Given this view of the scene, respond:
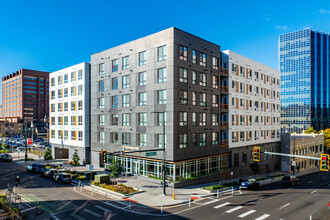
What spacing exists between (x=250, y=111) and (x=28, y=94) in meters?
159

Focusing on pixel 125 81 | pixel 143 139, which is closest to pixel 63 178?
pixel 143 139

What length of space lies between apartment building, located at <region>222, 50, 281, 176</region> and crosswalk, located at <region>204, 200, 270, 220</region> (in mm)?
19130

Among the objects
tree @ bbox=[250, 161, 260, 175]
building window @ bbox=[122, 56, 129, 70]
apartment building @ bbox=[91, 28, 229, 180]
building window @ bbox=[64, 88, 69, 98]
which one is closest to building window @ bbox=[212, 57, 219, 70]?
apartment building @ bbox=[91, 28, 229, 180]

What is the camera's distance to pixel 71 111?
51156 mm

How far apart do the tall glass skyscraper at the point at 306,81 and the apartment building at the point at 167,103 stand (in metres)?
117

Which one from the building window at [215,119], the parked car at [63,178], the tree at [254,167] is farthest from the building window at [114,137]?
the tree at [254,167]

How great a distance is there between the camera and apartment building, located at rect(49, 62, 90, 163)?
156 ft

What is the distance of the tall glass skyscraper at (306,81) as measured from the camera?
138m

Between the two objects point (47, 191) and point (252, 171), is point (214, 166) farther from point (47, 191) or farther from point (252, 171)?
point (47, 191)

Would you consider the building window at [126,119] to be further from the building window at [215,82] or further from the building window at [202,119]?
the building window at [215,82]

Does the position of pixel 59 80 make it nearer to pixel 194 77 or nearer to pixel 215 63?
pixel 194 77

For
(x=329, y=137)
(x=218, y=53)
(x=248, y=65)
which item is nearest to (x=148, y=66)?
(x=218, y=53)

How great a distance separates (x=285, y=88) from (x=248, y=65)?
376ft

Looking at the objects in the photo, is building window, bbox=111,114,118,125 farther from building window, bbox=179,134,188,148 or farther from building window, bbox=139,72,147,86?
building window, bbox=179,134,188,148
